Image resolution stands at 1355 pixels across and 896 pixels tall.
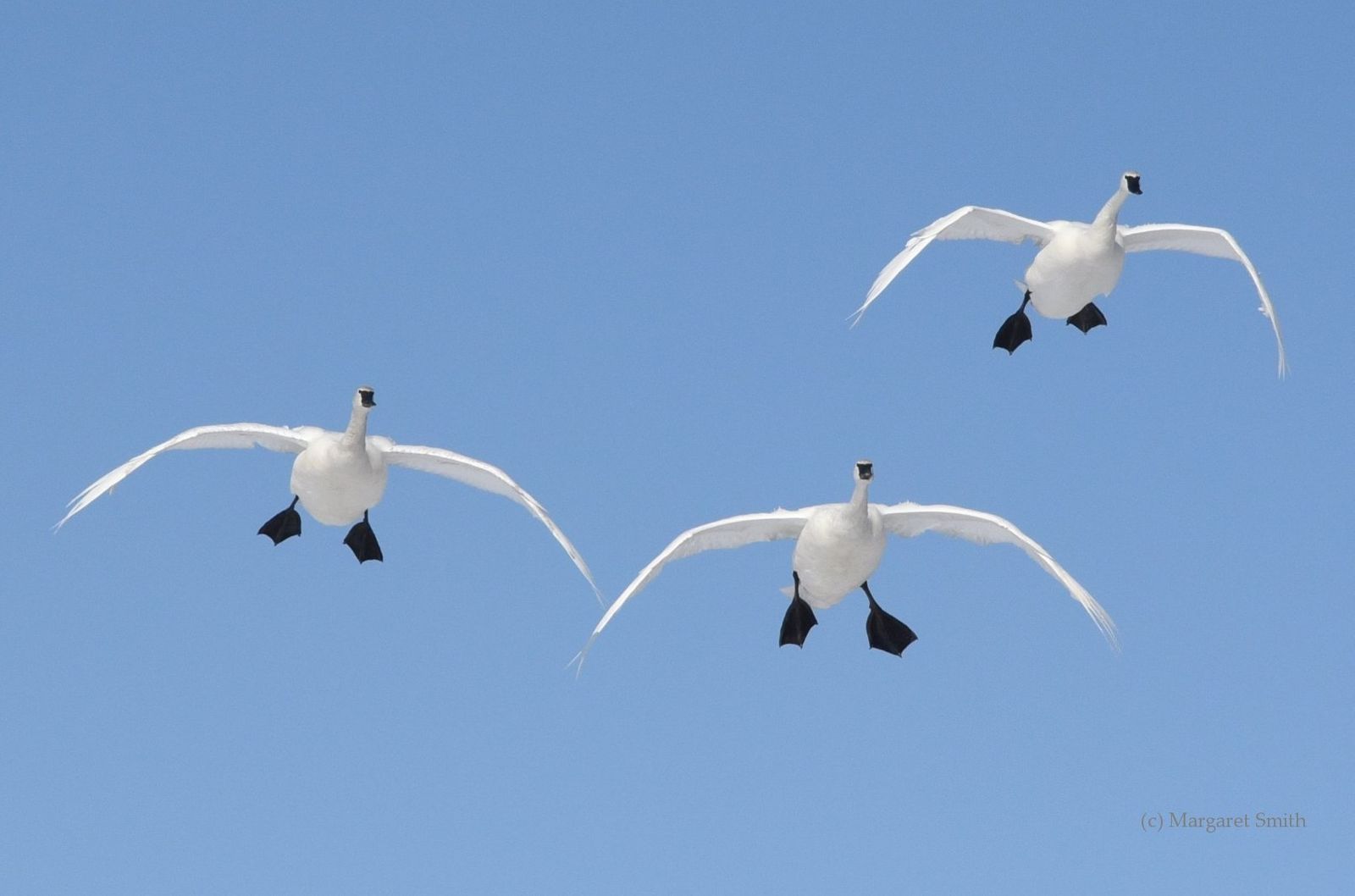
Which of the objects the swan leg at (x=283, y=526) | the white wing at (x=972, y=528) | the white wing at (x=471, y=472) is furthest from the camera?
the swan leg at (x=283, y=526)

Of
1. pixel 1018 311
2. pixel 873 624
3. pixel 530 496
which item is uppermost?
pixel 1018 311

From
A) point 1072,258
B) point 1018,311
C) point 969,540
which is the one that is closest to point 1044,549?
point 969,540

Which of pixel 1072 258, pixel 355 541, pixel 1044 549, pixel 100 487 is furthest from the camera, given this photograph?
pixel 355 541

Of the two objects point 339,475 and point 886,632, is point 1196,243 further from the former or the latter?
point 339,475

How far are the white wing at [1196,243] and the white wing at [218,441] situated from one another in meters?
13.5

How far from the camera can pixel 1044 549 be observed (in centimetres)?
2991

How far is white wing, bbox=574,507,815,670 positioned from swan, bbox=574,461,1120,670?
12mm

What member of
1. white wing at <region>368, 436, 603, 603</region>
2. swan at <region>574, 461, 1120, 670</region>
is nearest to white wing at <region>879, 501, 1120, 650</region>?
swan at <region>574, 461, 1120, 670</region>

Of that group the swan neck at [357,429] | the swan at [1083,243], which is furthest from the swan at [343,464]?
the swan at [1083,243]

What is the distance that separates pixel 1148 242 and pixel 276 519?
15.1 m

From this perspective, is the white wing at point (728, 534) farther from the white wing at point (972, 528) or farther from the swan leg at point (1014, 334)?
the swan leg at point (1014, 334)

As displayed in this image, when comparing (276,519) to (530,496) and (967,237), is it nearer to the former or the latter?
(530,496)

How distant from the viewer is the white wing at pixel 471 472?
32.9 metres

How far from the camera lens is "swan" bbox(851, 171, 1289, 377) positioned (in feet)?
116
